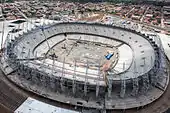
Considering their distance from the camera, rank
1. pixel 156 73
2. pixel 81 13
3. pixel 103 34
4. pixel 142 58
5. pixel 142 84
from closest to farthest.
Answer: pixel 142 84
pixel 156 73
pixel 142 58
pixel 103 34
pixel 81 13

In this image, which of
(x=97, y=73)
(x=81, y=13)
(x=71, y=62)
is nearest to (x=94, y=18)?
(x=81, y=13)

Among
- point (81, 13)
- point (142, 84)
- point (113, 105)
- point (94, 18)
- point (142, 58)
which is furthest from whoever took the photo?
point (81, 13)

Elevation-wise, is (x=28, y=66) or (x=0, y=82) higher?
(x=28, y=66)

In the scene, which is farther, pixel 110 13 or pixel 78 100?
pixel 110 13

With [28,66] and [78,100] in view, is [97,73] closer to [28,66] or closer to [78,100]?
[78,100]

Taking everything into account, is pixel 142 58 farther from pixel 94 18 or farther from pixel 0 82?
pixel 94 18

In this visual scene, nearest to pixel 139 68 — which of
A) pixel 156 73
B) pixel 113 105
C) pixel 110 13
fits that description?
pixel 156 73
